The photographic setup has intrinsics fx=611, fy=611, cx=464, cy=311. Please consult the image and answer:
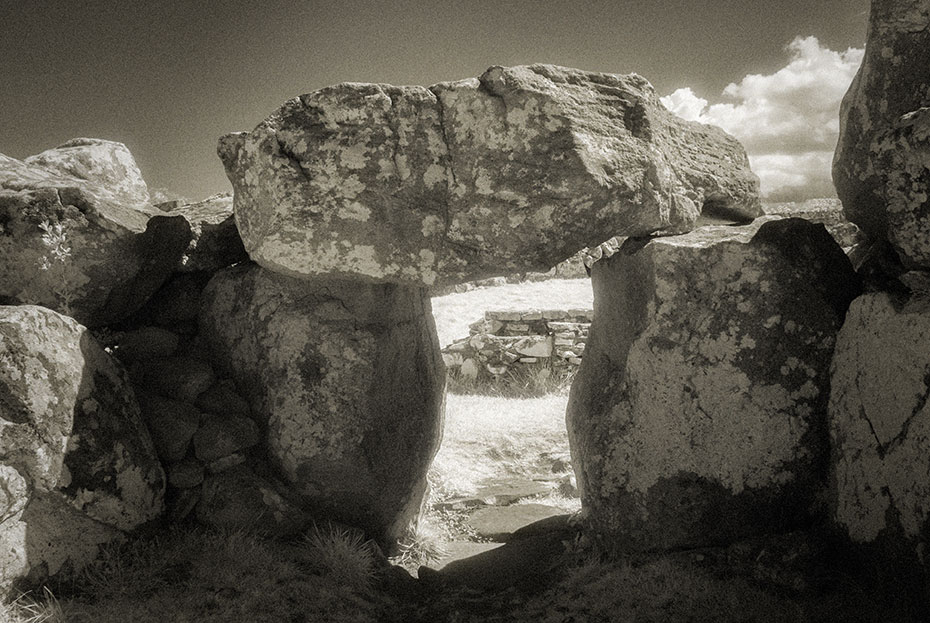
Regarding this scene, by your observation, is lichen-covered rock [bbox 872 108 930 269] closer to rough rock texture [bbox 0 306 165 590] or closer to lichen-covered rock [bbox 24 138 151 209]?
rough rock texture [bbox 0 306 165 590]

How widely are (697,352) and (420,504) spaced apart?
2573 mm

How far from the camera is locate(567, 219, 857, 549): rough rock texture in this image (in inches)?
127

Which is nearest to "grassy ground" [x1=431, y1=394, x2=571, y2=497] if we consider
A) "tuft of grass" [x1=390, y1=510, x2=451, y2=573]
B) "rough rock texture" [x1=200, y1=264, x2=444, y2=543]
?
"tuft of grass" [x1=390, y1=510, x2=451, y2=573]

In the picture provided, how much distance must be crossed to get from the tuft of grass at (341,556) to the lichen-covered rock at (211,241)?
6.42 feet

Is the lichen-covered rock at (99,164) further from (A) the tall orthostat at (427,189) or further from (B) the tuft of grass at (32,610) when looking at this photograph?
(B) the tuft of grass at (32,610)

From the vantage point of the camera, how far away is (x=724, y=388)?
10.9ft

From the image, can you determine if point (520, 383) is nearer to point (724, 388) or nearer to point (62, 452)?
point (724, 388)

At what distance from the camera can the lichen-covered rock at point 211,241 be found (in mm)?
4223

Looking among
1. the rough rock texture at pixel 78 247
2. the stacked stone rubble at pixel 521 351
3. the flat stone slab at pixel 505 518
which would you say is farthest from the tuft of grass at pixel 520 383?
the rough rock texture at pixel 78 247

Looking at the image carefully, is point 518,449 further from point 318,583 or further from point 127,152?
point 127,152

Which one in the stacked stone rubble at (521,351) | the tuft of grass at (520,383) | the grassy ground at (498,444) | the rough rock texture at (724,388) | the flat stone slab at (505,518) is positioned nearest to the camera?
the rough rock texture at (724,388)

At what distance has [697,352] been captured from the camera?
337 centimetres

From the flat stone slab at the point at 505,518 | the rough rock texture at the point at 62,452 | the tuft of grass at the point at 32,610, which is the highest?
the rough rock texture at the point at 62,452

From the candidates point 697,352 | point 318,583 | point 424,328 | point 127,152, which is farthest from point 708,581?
point 127,152
